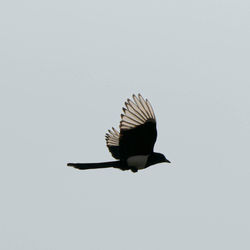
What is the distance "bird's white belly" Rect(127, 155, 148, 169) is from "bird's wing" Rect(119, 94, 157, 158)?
223mm

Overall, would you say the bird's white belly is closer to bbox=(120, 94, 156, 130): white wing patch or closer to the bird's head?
the bird's head

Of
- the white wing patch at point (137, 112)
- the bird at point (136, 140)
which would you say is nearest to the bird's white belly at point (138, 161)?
the bird at point (136, 140)

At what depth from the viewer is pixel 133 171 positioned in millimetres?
14188

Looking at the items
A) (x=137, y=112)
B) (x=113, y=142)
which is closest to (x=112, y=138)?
(x=113, y=142)

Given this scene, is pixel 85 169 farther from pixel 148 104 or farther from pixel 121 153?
pixel 148 104

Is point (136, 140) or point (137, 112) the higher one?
A: point (137, 112)

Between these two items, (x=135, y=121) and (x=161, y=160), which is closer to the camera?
(x=135, y=121)

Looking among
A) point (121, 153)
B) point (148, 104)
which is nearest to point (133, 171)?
point (121, 153)

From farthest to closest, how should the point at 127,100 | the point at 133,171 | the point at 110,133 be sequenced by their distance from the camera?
the point at 110,133 < the point at 133,171 < the point at 127,100

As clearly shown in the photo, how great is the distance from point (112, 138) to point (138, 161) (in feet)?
5.12

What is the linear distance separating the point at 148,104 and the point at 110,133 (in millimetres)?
2505

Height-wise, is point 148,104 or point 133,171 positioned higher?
point 148,104

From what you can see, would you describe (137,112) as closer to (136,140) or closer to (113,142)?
(136,140)

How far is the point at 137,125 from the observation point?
526 inches
